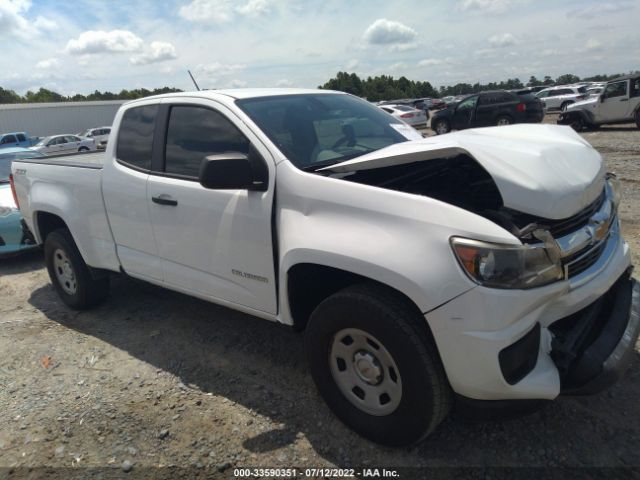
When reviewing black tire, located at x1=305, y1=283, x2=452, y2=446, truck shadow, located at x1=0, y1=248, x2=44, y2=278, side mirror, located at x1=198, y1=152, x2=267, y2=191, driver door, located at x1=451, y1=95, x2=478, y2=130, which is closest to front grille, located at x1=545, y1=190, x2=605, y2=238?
black tire, located at x1=305, y1=283, x2=452, y2=446

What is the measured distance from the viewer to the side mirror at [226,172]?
2.65 m

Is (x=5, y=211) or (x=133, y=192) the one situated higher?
(x=133, y=192)

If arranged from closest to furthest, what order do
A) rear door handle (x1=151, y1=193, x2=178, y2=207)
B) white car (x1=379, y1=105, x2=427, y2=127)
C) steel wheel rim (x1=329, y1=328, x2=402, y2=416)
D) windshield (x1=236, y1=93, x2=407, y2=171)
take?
1. steel wheel rim (x1=329, y1=328, x2=402, y2=416)
2. windshield (x1=236, y1=93, x2=407, y2=171)
3. rear door handle (x1=151, y1=193, x2=178, y2=207)
4. white car (x1=379, y1=105, x2=427, y2=127)

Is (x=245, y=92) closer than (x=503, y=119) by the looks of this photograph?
Yes

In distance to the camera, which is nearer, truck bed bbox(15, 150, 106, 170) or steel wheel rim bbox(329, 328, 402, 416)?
steel wheel rim bbox(329, 328, 402, 416)

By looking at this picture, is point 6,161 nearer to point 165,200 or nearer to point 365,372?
point 165,200

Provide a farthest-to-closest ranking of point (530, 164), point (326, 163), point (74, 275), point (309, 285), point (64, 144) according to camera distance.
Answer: point (64, 144)
point (74, 275)
point (326, 163)
point (309, 285)
point (530, 164)

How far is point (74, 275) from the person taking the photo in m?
4.59

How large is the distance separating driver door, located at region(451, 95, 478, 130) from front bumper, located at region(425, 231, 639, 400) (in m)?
17.2

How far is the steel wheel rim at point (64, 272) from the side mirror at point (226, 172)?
261 centimetres

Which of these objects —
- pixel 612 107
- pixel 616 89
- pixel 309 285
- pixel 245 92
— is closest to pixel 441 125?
pixel 612 107

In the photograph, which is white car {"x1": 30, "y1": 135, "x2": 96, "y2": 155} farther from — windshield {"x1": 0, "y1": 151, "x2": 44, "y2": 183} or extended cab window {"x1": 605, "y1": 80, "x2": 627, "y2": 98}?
extended cab window {"x1": 605, "y1": 80, "x2": 627, "y2": 98}

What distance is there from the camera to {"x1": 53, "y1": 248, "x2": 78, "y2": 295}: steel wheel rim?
4637mm

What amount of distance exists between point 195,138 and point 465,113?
17189 mm
